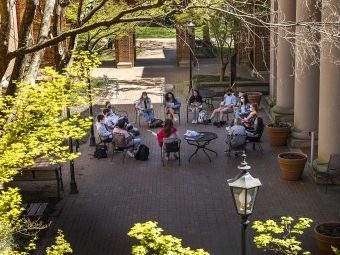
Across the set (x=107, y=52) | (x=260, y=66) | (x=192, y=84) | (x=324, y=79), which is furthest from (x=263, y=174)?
(x=107, y=52)

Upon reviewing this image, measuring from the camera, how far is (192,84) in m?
31.6

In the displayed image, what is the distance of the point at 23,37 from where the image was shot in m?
10.6

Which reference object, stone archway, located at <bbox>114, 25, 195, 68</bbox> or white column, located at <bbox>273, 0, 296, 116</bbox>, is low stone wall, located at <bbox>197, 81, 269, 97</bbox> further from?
stone archway, located at <bbox>114, 25, 195, 68</bbox>

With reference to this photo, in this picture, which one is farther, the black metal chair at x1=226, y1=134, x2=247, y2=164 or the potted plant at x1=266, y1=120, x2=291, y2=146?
the potted plant at x1=266, y1=120, x2=291, y2=146

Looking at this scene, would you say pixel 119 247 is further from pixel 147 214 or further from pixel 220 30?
pixel 220 30

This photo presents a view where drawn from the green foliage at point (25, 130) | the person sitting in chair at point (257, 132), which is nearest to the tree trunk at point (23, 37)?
the green foliage at point (25, 130)

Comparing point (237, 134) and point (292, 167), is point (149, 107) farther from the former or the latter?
point (292, 167)

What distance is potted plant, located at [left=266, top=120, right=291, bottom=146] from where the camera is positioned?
19.9 meters

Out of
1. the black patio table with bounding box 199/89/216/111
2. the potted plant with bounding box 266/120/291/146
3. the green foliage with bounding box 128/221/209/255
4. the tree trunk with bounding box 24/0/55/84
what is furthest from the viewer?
the black patio table with bounding box 199/89/216/111

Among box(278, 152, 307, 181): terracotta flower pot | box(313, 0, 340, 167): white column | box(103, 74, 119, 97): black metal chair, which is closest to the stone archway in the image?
box(103, 74, 119, 97): black metal chair

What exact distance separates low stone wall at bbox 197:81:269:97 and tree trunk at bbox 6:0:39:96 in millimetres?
18927

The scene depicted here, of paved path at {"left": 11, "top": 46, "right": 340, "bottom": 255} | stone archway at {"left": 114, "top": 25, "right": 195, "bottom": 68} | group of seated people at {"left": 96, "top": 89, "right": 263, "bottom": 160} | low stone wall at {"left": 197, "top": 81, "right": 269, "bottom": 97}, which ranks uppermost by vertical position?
stone archway at {"left": 114, "top": 25, "right": 195, "bottom": 68}

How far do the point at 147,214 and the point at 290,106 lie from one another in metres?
9.80

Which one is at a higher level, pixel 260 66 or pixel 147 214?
pixel 260 66
